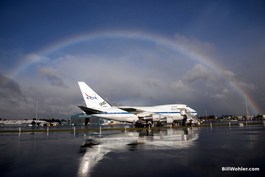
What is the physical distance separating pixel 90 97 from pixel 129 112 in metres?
10.9

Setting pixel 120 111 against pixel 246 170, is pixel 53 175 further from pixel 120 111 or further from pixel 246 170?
pixel 120 111

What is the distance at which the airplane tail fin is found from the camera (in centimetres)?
4447

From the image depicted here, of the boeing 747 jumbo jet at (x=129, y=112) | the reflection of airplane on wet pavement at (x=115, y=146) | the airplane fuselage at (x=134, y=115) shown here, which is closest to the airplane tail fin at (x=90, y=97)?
the boeing 747 jumbo jet at (x=129, y=112)

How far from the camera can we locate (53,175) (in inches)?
249

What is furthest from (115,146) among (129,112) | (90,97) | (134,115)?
(90,97)

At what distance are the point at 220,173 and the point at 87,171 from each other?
5.03m

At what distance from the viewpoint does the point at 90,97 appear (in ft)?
147

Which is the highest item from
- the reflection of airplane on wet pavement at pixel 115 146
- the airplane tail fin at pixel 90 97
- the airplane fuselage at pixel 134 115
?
the airplane tail fin at pixel 90 97

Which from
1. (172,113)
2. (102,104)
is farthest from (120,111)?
(172,113)

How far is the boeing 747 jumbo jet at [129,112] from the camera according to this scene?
4244cm

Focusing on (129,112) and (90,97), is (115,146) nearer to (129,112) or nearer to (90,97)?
(129,112)

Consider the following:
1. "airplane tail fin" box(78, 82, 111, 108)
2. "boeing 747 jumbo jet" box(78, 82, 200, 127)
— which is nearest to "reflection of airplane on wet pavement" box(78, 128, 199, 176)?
"boeing 747 jumbo jet" box(78, 82, 200, 127)

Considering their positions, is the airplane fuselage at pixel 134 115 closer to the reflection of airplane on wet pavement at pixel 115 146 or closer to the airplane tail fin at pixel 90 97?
the airplane tail fin at pixel 90 97

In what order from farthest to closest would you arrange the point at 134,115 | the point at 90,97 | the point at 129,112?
1. the point at 90,97
2. the point at 134,115
3. the point at 129,112
